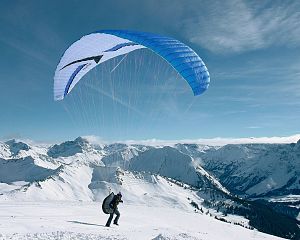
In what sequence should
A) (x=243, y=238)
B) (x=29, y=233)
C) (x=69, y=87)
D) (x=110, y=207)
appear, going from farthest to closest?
(x=243, y=238) < (x=69, y=87) < (x=110, y=207) < (x=29, y=233)

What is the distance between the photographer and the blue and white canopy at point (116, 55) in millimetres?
22547

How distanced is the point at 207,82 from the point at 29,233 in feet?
43.0

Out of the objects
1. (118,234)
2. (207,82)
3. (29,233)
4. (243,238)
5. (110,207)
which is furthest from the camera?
(243,238)

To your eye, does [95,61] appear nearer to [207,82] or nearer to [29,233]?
[207,82]

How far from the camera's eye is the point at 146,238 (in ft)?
75.0

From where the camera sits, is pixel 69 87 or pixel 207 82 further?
pixel 69 87

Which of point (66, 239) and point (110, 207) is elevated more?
point (110, 207)

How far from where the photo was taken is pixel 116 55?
28516 millimetres

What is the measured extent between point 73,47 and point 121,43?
322cm

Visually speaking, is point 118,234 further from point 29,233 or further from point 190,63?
point 190,63

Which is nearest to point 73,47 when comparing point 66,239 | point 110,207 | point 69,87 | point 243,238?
point 69,87

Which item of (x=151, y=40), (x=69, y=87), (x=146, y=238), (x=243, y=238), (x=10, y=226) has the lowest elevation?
(x=10, y=226)

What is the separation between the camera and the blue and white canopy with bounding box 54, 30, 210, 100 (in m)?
22.5

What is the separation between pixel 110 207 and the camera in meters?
25.7
